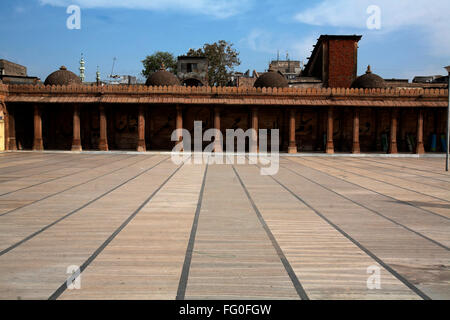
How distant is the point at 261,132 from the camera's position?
23.6 meters

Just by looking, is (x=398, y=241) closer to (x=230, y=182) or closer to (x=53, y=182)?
(x=230, y=182)

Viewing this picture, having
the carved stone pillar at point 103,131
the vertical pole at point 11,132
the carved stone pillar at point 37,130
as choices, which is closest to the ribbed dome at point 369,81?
the carved stone pillar at point 103,131

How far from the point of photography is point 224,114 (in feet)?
77.3

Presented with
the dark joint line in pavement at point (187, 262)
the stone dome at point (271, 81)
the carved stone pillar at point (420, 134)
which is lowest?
the dark joint line in pavement at point (187, 262)

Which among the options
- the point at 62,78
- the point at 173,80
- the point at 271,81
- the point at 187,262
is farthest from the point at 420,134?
the point at 187,262

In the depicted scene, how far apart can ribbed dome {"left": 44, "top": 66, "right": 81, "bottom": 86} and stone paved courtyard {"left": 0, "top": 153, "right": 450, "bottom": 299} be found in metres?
14.9

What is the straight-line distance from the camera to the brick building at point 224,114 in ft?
70.7

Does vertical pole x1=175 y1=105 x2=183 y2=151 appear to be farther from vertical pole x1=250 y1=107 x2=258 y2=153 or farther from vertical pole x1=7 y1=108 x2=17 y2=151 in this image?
vertical pole x1=7 y1=108 x2=17 y2=151

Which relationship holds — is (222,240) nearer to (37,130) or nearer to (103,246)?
(103,246)

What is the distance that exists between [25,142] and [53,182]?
15.0 m

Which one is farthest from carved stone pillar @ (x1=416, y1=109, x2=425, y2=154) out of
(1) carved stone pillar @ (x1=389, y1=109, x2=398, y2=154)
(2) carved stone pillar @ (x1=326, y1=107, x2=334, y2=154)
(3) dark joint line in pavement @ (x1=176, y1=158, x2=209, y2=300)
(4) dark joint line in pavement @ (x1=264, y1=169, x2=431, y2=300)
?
(3) dark joint line in pavement @ (x1=176, y1=158, x2=209, y2=300)

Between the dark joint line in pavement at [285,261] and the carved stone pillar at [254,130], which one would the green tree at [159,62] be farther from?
the dark joint line in pavement at [285,261]

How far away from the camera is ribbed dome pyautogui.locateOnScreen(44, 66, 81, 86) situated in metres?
23.6

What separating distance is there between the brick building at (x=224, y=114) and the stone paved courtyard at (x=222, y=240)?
1183cm
